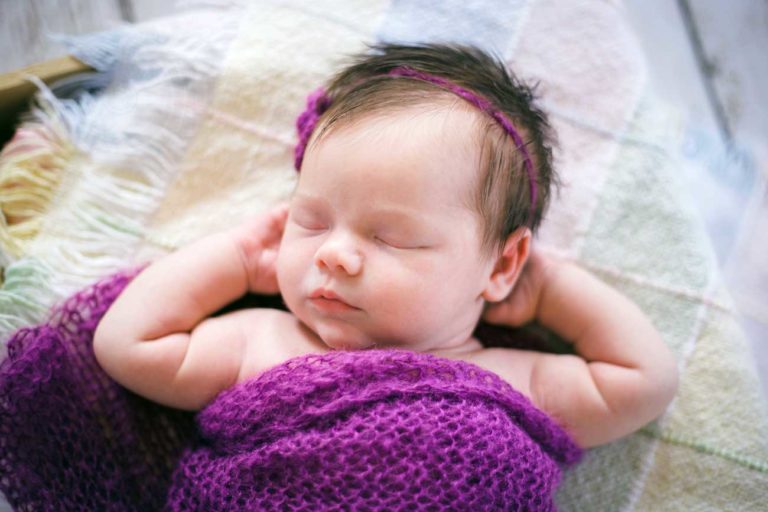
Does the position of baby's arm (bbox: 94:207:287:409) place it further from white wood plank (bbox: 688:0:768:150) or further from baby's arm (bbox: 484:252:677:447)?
white wood plank (bbox: 688:0:768:150)

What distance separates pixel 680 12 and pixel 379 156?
3.02 feet

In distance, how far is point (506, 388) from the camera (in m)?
0.88

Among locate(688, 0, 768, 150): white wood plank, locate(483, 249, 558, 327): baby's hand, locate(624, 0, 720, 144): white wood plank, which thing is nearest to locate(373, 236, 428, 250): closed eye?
locate(483, 249, 558, 327): baby's hand

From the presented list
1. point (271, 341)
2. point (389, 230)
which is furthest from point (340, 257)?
point (271, 341)

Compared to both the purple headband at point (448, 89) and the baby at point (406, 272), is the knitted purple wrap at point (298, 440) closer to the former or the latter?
the baby at point (406, 272)

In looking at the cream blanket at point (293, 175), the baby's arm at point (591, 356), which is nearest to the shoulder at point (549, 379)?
the baby's arm at point (591, 356)

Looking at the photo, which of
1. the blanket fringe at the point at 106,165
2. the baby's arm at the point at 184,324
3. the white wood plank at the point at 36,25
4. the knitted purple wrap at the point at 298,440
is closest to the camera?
the knitted purple wrap at the point at 298,440

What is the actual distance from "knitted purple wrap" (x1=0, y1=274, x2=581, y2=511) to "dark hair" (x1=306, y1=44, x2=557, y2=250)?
22 cm

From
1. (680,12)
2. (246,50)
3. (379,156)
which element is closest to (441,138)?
(379,156)

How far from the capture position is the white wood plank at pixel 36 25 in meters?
1.28

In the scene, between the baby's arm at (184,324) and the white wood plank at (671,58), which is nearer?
the baby's arm at (184,324)

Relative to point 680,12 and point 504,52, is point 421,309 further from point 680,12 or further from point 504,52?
point 680,12

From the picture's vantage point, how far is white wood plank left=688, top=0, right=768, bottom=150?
53.8 inches

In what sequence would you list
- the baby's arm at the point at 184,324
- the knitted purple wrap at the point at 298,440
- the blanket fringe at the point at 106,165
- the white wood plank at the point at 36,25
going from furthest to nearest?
1. the white wood plank at the point at 36,25
2. the blanket fringe at the point at 106,165
3. the baby's arm at the point at 184,324
4. the knitted purple wrap at the point at 298,440
